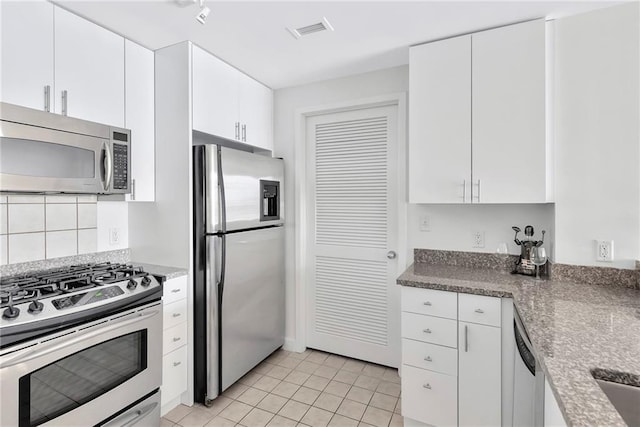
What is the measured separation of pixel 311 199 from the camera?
118 inches

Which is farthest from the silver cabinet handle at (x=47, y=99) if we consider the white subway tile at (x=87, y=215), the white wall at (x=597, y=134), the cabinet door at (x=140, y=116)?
the white wall at (x=597, y=134)

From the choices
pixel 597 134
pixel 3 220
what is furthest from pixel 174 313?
pixel 597 134

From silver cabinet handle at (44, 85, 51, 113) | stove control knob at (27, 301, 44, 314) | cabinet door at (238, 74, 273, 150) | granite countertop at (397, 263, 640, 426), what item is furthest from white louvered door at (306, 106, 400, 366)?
stove control knob at (27, 301, 44, 314)

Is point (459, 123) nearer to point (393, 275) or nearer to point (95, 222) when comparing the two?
point (393, 275)

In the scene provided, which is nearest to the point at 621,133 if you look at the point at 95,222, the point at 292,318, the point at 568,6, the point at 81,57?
the point at 568,6

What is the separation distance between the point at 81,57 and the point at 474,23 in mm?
2270

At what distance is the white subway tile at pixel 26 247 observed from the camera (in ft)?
6.14

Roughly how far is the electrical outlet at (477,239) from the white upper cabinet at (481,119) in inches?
15.6

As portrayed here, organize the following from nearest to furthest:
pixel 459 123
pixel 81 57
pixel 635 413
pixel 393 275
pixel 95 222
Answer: pixel 635 413 → pixel 81 57 → pixel 459 123 → pixel 95 222 → pixel 393 275

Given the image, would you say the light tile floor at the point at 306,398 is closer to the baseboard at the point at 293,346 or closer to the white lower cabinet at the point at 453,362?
the baseboard at the point at 293,346

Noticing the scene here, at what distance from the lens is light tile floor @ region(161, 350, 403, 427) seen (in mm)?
2057

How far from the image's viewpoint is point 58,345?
1.43 metres

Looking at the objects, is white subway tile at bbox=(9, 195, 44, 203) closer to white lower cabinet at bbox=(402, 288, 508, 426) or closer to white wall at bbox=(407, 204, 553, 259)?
white lower cabinet at bbox=(402, 288, 508, 426)

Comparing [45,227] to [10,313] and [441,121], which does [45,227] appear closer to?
[10,313]
